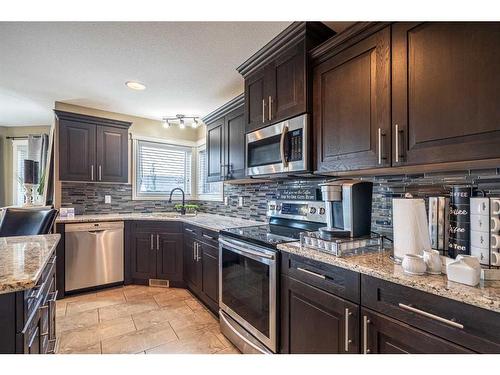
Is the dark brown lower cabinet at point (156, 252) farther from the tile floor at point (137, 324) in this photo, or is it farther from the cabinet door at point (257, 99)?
the cabinet door at point (257, 99)

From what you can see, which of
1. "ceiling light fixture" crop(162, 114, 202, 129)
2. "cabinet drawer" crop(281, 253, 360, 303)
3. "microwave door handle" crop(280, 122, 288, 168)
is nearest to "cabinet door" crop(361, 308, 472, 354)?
"cabinet drawer" crop(281, 253, 360, 303)

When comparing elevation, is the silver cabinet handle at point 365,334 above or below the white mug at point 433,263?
below

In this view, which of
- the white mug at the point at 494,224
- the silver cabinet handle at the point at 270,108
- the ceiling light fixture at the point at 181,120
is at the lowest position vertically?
the white mug at the point at 494,224

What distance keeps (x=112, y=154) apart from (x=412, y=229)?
11.5 ft

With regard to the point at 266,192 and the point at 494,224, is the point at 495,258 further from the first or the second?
the point at 266,192

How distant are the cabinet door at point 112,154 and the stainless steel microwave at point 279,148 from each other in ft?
6.95

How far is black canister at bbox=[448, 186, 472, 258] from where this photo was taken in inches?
40.8

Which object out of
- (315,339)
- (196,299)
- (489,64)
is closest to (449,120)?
(489,64)

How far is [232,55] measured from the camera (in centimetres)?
207

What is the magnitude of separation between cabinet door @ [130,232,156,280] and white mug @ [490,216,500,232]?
10.3 feet

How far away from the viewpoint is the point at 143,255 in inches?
125

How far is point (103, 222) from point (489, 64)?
11.6ft

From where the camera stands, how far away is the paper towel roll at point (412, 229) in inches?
43.8

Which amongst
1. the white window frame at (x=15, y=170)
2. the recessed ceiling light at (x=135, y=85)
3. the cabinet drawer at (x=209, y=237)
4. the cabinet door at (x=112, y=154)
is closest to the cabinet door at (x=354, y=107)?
the cabinet drawer at (x=209, y=237)
